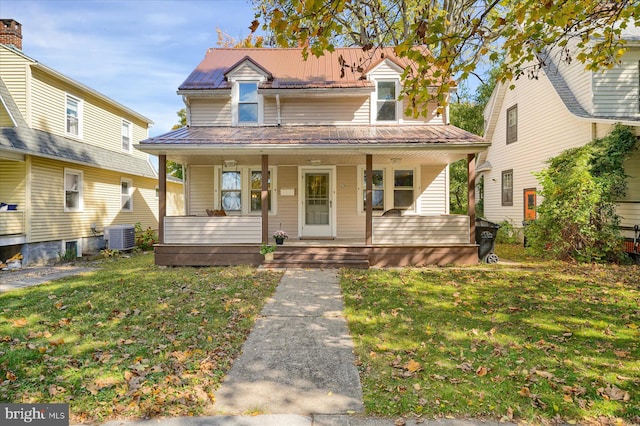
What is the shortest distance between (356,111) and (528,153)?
8.17 m

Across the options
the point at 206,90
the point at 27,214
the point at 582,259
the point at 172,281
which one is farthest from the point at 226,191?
the point at 582,259

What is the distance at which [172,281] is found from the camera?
25.2ft

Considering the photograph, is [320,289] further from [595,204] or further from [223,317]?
[595,204]

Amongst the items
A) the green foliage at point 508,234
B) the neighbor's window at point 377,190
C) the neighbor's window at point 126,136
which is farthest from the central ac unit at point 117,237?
the green foliage at point 508,234

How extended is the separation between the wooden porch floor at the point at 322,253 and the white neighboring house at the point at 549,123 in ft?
13.7

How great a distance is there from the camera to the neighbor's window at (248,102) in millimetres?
11734

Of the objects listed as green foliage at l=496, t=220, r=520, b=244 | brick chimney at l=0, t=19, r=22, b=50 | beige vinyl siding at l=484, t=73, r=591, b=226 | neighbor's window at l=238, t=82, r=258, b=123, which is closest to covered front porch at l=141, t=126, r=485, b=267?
neighbor's window at l=238, t=82, r=258, b=123

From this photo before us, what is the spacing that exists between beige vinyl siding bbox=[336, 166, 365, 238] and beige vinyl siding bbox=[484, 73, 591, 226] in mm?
6932

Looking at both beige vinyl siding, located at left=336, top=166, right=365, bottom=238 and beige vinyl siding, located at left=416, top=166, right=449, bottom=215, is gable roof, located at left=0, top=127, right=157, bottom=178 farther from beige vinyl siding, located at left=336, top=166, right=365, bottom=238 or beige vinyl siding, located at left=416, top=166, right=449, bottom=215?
beige vinyl siding, located at left=416, top=166, right=449, bottom=215

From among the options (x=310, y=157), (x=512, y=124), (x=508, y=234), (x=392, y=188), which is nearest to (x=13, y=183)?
(x=310, y=157)

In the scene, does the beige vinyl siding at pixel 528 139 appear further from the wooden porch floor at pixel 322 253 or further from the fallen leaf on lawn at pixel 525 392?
the fallen leaf on lawn at pixel 525 392

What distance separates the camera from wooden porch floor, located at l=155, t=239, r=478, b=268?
9.56 m

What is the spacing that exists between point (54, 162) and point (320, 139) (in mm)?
9329

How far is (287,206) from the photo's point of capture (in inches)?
471
